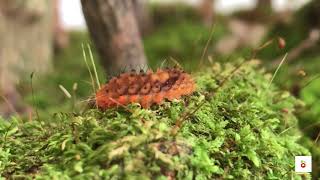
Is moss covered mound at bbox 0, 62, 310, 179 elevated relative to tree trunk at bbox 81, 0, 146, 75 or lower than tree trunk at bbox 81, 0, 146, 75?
lower

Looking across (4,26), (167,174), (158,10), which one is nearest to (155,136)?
(167,174)

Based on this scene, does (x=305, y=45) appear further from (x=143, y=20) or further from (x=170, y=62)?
(x=143, y=20)

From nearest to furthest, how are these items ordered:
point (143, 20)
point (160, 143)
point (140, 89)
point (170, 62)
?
1. point (160, 143)
2. point (140, 89)
3. point (170, 62)
4. point (143, 20)

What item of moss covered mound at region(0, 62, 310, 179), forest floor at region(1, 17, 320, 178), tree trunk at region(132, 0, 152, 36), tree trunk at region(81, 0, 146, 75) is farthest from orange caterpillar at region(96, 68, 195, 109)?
tree trunk at region(132, 0, 152, 36)

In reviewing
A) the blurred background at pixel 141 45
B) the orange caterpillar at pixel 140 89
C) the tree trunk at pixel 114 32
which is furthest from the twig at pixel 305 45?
the orange caterpillar at pixel 140 89

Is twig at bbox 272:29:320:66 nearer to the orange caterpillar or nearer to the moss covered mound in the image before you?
the moss covered mound

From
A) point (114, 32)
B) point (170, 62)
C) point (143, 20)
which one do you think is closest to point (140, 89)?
point (170, 62)

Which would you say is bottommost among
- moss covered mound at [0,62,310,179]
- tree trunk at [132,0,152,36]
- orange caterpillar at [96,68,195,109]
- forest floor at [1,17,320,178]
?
moss covered mound at [0,62,310,179]
